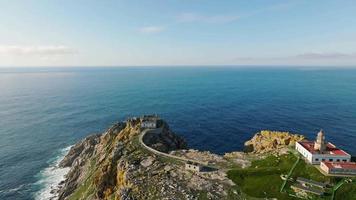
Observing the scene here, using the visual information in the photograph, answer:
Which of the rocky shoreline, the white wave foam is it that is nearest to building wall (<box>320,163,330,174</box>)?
the rocky shoreline

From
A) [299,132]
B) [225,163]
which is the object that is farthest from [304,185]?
[299,132]

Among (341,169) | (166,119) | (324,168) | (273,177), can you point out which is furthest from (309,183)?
(166,119)

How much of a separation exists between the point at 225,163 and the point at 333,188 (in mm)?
25117

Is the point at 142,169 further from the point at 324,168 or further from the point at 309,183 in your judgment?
the point at 324,168

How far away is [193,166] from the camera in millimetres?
64750

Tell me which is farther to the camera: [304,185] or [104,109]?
[104,109]

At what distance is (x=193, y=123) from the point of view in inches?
5517

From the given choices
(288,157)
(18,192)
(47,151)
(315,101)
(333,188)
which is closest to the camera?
(333,188)

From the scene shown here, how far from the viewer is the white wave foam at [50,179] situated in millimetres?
82650

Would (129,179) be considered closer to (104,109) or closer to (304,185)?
(304,185)

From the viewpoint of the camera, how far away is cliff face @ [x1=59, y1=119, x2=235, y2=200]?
57.2 meters

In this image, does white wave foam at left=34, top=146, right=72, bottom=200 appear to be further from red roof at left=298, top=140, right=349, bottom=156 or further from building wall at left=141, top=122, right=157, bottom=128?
red roof at left=298, top=140, right=349, bottom=156

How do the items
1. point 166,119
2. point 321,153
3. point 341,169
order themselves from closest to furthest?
point 341,169 < point 321,153 < point 166,119

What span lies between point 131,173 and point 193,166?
15667mm
